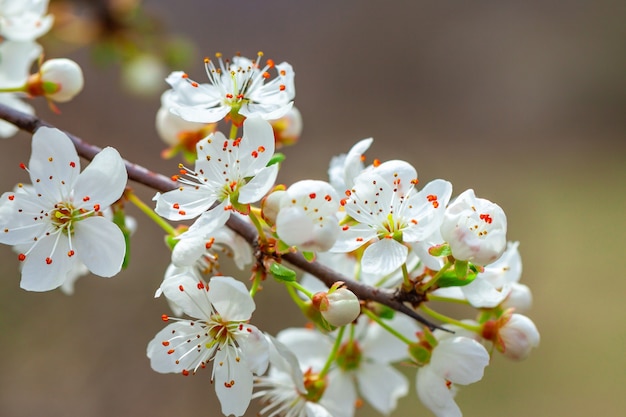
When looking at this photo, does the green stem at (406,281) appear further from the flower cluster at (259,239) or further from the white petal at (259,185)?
the white petal at (259,185)

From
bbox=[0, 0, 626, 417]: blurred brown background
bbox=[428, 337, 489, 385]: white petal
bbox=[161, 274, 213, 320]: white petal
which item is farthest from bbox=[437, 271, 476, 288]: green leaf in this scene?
bbox=[0, 0, 626, 417]: blurred brown background

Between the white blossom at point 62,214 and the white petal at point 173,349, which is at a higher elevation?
the white blossom at point 62,214

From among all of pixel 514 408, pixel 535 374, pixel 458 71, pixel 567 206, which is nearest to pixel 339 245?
pixel 514 408

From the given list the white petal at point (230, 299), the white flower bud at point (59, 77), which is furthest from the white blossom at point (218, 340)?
the white flower bud at point (59, 77)

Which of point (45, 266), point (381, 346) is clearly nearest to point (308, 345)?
point (381, 346)

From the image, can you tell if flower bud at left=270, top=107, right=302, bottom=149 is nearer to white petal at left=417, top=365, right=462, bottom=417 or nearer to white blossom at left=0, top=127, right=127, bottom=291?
white blossom at left=0, top=127, right=127, bottom=291

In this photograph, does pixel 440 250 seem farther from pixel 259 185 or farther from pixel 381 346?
pixel 381 346
